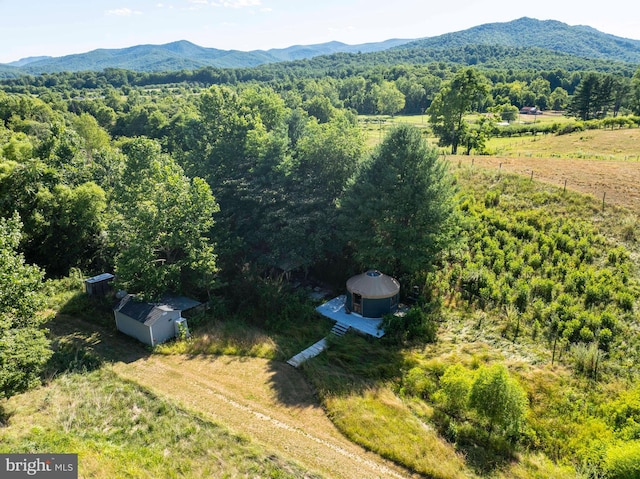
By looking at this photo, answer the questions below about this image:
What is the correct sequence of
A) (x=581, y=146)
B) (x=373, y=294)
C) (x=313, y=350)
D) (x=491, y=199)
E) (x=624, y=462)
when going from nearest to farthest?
(x=624, y=462)
(x=313, y=350)
(x=373, y=294)
(x=491, y=199)
(x=581, y=146)

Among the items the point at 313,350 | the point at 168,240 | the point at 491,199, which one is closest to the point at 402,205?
the point at 313,350

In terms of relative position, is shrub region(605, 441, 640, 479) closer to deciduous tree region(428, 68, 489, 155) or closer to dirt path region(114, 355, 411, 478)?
dirt path region(114, 355, 411, 478)

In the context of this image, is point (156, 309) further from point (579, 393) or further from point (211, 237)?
point (579, 393)

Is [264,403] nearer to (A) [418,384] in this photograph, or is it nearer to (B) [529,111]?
(A) [418,384]

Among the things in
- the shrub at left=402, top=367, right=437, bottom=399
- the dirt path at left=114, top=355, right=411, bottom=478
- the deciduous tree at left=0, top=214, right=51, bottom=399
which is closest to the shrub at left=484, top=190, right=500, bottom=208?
the shrub at left=402, top=367, right=437, bottom=399

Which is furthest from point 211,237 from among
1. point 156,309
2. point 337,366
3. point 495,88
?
point 495,88

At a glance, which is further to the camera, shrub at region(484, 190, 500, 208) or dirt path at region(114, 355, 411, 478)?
shrub at region(484, 190, 500, 208)
